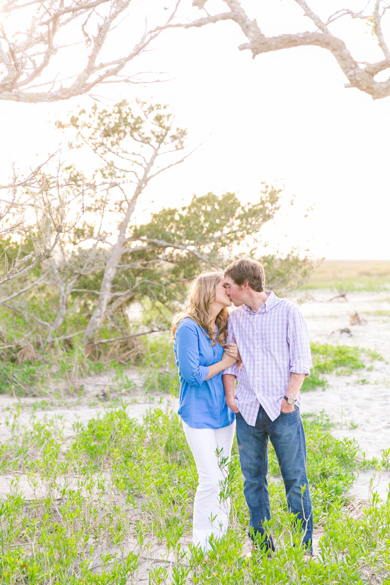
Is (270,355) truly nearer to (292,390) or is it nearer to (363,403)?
(292,390)

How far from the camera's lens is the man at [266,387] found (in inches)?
149

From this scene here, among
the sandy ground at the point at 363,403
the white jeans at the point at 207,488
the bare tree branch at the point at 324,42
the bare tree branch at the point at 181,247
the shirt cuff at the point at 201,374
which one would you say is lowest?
the sandy ground at the point at 363,403

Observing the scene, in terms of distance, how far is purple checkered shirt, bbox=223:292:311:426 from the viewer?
379 centimetres

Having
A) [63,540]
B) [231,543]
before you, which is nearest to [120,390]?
[63,540]

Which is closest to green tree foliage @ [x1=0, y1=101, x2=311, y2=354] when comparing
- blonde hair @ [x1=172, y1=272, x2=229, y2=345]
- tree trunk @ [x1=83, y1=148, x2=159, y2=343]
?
tree trunk @ [x1=83, y1=148, x2=159, y2=343]

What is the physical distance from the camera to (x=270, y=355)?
388cm

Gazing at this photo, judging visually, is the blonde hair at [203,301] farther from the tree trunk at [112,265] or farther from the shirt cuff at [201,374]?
the tree trunk at [112,265]

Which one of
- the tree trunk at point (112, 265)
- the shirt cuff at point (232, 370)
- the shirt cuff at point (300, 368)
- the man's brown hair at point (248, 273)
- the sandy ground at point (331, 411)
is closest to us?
the shirt cuff at point (300, 368)

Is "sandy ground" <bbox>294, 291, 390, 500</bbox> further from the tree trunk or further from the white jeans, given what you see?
the tree trunk

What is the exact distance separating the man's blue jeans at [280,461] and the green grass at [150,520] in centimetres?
14

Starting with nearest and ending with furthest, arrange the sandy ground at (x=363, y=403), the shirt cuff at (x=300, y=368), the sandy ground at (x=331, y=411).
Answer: the shirt cuff at (x=300, y=368)
the sandy ground at (x=331, y=411)
the sandy ground at (x=363, y=403)

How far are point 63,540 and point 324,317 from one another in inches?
888

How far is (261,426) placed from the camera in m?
3.87

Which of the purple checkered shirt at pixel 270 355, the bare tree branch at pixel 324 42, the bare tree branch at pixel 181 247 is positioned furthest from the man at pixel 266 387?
the bare tree branch at pixel 181 247
